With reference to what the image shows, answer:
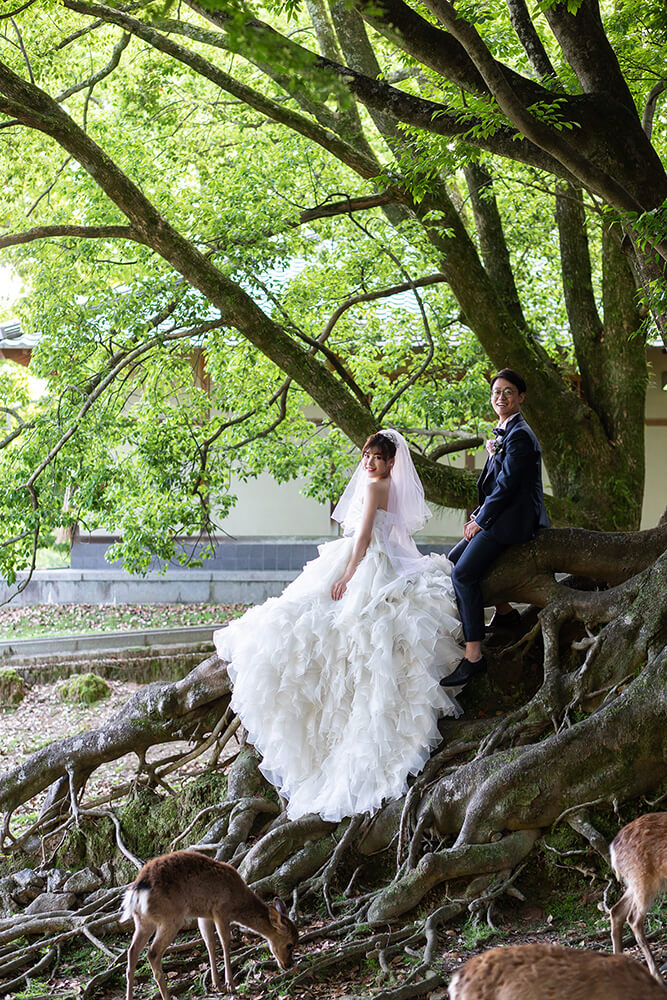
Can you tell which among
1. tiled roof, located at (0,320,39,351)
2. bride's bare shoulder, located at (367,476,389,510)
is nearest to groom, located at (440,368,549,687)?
bride's bare shoulder, located at (367,476,389,510)

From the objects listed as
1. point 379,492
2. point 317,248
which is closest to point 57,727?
point 317,248

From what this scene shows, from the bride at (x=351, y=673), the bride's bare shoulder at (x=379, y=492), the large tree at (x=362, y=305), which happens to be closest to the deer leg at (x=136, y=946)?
the large tree at (x=362, y=305)

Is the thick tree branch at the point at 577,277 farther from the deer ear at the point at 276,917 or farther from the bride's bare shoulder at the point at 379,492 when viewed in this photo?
the deer ear at the point at 276,917

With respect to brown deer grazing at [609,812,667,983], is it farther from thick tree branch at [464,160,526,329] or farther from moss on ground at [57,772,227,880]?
thick tree branch at [464,160,526,329]

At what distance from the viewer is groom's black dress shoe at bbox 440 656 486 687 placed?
5.70m

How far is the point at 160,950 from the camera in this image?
4426 millimetres

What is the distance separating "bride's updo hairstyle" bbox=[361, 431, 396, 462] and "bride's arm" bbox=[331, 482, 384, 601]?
0.62 ft

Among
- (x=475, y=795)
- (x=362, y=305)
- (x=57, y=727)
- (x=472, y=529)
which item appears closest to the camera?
(x=475, y=795)

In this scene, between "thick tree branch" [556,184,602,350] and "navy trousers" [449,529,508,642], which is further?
"thick tree branch" [556,184,602,350]

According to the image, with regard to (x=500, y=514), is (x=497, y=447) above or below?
above

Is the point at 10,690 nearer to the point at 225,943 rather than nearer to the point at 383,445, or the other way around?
the point at 383,445

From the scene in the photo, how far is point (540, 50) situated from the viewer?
589 centimetres

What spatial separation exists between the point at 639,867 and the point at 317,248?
9.72m

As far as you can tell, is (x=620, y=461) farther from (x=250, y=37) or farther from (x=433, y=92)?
(x=250, y=37)
